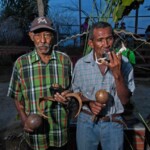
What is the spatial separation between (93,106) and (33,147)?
0.60 m

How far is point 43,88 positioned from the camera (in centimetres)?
205

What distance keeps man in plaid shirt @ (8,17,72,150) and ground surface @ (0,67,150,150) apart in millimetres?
1484

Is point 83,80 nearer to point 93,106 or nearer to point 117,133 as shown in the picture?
point 93,106

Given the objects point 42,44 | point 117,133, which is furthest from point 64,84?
point 117,133

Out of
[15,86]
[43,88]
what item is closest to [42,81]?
[43,88]

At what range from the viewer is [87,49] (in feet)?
9.62

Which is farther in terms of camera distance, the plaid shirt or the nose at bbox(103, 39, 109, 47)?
the plaid shirt

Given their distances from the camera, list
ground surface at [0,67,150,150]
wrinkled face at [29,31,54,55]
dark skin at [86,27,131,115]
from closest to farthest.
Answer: dark skin at [86,27,131,115] < wrinkled face at [29,31,54,55] < ground surface at [0,67,150,150]

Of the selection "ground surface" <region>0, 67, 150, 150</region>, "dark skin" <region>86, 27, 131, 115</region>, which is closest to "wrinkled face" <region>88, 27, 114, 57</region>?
"dark skin" <region>86, 27, 131, 115</region>

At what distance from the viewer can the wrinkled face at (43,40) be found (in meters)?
2.00

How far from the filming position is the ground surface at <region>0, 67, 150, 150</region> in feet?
12.2

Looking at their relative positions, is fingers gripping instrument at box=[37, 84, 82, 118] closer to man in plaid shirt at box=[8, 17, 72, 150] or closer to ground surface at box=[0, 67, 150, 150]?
man in plaid shirt at box=[8, 17, 72, 150]

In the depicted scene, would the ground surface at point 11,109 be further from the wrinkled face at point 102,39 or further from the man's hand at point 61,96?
the wrinkled face at point 102,39

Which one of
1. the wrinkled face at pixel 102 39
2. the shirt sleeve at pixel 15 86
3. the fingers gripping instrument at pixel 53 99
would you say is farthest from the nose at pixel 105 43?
the shirt sleeve at pixel 15 86
